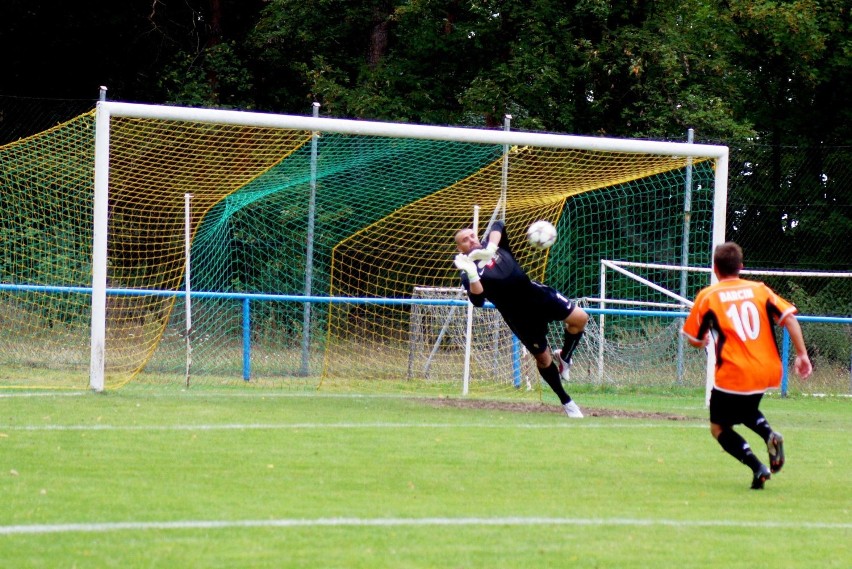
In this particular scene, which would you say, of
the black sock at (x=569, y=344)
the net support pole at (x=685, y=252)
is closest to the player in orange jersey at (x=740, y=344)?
the black sock at (x=569, y=344)

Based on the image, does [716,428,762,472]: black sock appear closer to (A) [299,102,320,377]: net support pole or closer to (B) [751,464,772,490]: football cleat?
(B) [751,464,772,490]: football cleat

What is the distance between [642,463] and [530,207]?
7756mm

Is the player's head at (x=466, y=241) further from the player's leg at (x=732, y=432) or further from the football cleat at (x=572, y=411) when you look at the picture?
the player's leg at (x=732, y=432)

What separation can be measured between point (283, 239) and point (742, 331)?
38.6ft

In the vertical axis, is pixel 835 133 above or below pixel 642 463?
above

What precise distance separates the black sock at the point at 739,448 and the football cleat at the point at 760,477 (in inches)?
1.0

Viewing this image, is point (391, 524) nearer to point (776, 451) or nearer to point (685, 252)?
point (776, 451)

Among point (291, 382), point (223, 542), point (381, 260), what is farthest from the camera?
point (381, 260)

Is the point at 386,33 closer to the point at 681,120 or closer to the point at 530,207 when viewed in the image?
the point at 681,120

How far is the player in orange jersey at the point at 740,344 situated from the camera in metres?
7.36

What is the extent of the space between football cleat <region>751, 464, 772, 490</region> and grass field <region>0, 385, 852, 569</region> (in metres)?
0.08

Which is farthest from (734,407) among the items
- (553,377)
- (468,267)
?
(553,377)

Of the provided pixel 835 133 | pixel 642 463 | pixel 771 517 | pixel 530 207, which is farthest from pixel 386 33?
pixel 771 517

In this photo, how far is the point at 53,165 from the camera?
14.5m
